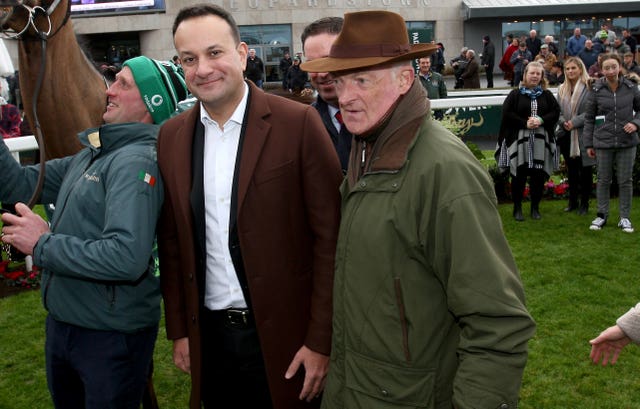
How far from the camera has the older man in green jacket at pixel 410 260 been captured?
5.91 ft

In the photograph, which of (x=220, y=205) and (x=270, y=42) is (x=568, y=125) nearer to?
(x=220, y=205)

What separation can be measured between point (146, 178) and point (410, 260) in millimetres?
1091

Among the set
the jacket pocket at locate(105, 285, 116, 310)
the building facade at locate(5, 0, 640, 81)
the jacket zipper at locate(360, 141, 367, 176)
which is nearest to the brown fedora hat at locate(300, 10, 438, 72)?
the jacket zipper at locate(360, 141, 367, 176)

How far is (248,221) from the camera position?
235 cm

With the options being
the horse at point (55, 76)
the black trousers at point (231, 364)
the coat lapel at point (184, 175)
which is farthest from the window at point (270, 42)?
the black trousers at point (231, 364)

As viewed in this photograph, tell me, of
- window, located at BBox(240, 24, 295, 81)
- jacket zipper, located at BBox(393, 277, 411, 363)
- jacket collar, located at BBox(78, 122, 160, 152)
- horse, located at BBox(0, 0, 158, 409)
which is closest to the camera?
jacket zipper, located at BBox(393, 277, 411, 363)

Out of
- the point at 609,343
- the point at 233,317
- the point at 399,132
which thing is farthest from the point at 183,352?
the point at 609,343

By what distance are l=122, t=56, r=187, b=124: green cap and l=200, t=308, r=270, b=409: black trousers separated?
847 millimetres

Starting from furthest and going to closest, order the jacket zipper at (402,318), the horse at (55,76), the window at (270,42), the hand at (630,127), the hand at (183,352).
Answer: the window at (270,42) → the hand at (630,127) → the horse at (55,76) → the hand at (183,352) → the jacket zipper at (402,318)

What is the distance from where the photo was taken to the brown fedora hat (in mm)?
2014

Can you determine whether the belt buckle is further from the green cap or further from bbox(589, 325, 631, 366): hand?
bbox(589, 325, 631, 366): hand

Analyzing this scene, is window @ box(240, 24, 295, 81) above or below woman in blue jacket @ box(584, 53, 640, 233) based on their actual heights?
above

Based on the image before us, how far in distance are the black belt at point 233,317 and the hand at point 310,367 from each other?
220mm

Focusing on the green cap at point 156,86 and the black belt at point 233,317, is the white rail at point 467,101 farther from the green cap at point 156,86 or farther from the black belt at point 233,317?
the black belt at point 233,317
